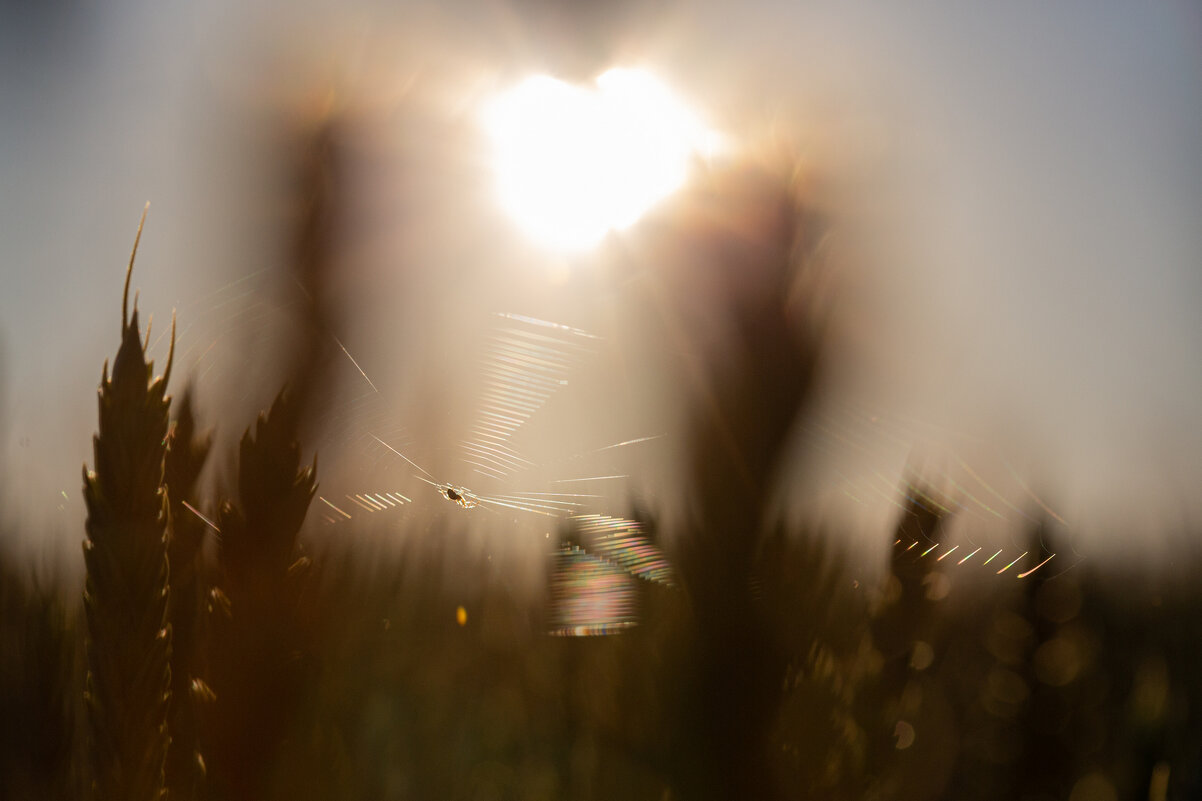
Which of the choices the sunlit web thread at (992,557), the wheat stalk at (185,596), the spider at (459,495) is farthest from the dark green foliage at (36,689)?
the sunlit web thread at (992,557)

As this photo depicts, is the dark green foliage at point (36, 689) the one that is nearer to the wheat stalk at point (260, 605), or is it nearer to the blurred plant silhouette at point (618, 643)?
the blurred plant silhouette at point (618, 643)

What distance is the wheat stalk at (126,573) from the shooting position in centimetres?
44

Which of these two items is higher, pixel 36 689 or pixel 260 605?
pixel 260 605

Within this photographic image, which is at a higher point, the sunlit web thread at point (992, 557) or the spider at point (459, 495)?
the sunlit web thread at point (992, 557)

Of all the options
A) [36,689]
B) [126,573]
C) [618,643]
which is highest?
[126,573]

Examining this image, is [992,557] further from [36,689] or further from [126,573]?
[36,689]

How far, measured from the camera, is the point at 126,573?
17.5 inches

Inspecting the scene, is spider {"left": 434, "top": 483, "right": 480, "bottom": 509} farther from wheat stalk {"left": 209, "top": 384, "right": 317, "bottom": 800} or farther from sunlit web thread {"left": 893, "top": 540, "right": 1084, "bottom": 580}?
sunlit web thread {"left": 893, "top": 540, "right": 1084, "bottom": 580}

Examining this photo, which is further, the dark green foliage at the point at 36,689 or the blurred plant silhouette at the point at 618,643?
the dark green foliage at the point at 36,689

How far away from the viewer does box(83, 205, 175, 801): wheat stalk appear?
1.45ft

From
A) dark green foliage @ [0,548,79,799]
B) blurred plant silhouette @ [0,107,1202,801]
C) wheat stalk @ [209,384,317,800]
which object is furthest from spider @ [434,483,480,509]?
dark green foliage @ [0,548,79,799]

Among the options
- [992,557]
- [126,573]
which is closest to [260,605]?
[126,573]

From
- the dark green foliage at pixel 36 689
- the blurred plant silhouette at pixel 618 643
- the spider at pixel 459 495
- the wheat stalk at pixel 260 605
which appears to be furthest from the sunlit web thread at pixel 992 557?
the dark green foliage at pixel 36 689

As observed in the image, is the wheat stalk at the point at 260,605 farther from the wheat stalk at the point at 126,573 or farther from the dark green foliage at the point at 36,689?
the dark green foliage at the point at 36,689
